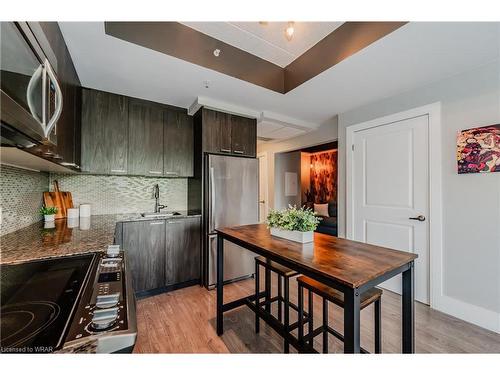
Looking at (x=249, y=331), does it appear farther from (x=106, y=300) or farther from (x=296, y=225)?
(x=106, y=300)

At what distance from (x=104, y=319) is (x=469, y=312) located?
2941 millimetres

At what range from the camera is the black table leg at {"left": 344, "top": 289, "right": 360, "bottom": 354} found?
2.88 ft

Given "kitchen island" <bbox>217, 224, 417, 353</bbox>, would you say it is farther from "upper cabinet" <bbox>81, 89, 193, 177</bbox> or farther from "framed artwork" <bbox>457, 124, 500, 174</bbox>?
"upper cabinet" <bbox>81, 89, 193, 177</bbox>

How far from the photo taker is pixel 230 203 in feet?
9.35

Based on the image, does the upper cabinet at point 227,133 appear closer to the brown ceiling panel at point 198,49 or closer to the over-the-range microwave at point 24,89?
the brown ceiling panel at point 198,49

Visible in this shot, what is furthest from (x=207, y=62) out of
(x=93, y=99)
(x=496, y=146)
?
(x=496, y=146)

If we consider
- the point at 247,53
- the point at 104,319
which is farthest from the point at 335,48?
the point at 104,319

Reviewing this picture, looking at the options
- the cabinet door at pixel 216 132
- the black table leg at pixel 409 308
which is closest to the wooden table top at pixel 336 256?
the black table leg at pixel 409 308

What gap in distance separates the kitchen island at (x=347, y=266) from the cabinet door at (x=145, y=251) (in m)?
1.28

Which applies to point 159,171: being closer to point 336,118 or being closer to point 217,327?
point 217,327

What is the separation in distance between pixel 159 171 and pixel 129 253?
1028mm

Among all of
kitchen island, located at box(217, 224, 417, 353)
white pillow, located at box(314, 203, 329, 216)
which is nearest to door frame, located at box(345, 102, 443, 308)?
kitchen island, located at box(217, 224, 417, 353)
